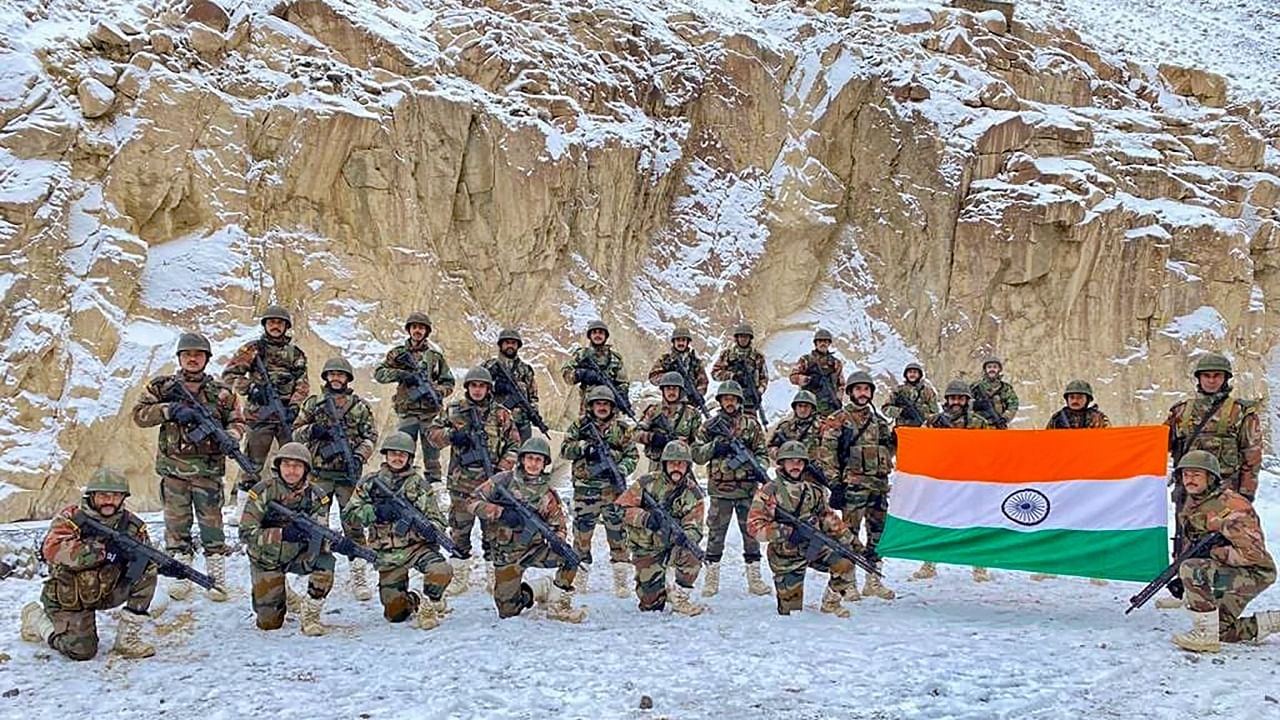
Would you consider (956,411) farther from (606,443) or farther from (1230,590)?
(606,443)

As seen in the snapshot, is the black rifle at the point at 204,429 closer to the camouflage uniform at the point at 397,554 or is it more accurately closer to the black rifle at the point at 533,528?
the camouflage uniform at the point at 397,554

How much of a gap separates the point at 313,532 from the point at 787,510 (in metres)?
4.27

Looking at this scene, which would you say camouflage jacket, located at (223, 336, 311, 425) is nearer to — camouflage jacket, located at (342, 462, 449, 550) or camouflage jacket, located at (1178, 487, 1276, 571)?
camouflage jacket, located at (342, 462, 449, 550)

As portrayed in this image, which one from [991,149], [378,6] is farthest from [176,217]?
[991,149]

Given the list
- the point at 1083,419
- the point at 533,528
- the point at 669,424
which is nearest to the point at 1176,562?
the point at 1083,419

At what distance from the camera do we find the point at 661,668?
653cm

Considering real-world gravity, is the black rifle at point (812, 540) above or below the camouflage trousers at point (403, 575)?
above

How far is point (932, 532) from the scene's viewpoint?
8742 mm

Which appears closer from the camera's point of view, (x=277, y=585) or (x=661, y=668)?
(x=661, y=668)

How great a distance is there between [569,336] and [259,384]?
9425 mm

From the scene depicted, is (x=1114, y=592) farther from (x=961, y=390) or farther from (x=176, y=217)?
(x=176, y=217)

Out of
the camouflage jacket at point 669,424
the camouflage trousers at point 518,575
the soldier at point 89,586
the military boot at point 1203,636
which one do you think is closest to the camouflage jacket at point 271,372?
the soldier at point 89,586

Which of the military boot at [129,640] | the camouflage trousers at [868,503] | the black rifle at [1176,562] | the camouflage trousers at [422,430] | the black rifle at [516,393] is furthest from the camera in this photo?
the black rifle at [516,393]

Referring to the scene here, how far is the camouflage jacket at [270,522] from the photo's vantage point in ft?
23.8
